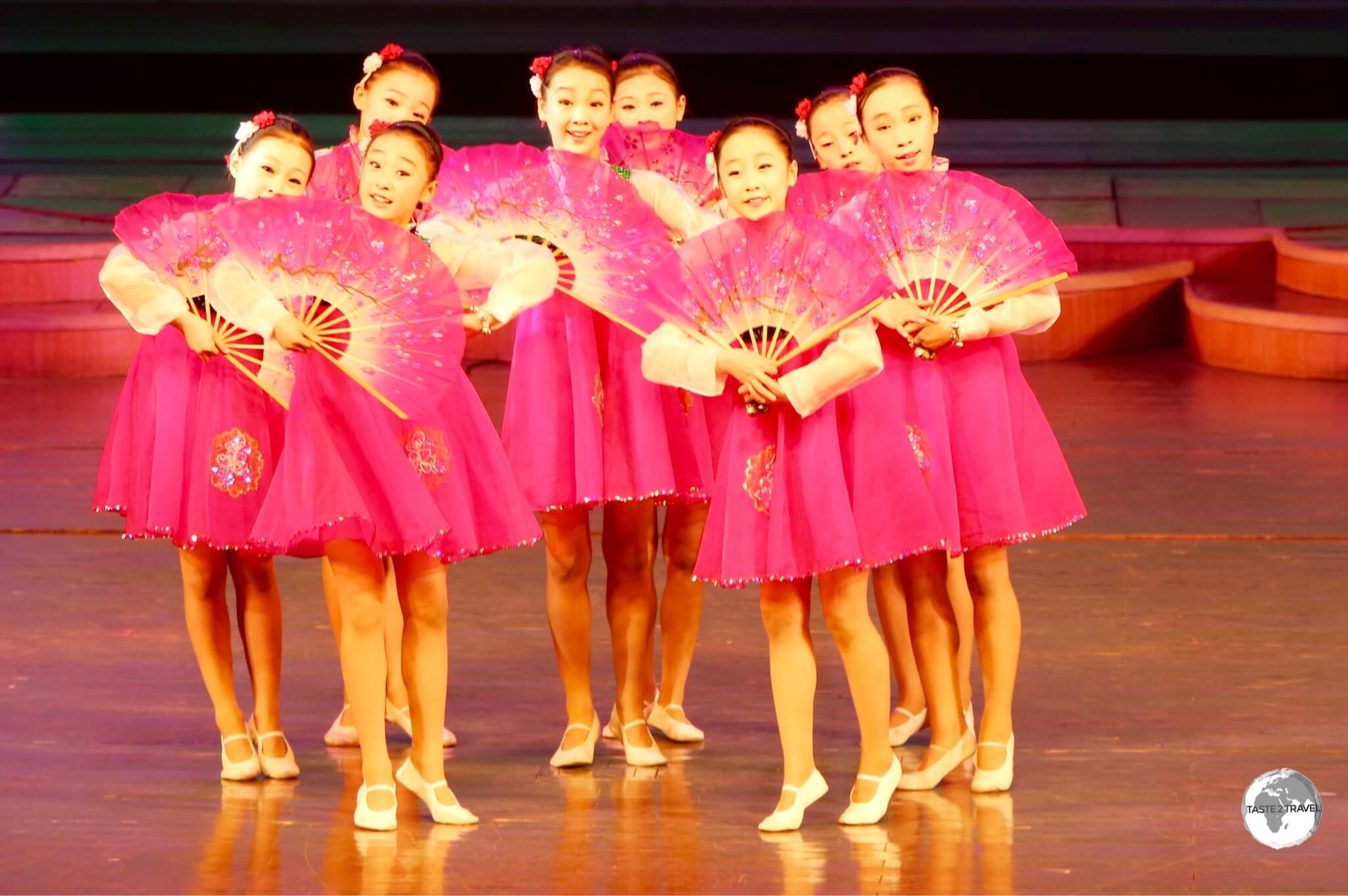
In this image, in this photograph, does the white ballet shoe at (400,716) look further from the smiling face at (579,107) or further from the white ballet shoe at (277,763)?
the smiling face at (579,107)

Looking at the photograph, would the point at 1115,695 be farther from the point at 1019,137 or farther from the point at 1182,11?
the point at 1182,11

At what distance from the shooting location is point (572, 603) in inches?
158

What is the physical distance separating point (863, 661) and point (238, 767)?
1175 mm

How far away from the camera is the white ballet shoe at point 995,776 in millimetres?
3709

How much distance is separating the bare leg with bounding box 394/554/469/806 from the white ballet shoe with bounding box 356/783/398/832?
0.30ft

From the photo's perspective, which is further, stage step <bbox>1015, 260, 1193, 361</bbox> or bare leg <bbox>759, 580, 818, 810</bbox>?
stage step <bbox>1015, 260, 1193, 361</bbox>

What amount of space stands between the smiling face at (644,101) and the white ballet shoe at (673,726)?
1.19 metres

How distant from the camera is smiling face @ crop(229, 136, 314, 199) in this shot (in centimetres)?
374

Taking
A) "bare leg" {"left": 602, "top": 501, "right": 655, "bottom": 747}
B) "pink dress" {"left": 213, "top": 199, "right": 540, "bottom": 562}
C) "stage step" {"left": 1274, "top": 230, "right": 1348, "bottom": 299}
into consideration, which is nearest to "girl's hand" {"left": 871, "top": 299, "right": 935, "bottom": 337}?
"bare leg" {"left": 602, "top": 501, "right": 655, "bottom": 747}

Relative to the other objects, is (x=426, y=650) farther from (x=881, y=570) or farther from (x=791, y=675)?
(x=881, y=570)

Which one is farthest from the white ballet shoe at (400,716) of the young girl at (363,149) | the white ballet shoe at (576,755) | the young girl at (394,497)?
the young girl at (394,497)

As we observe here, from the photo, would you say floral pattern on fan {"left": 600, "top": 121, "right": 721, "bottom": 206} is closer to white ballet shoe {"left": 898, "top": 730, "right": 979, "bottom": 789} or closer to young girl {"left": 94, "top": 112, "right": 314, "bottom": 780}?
young girl {"left": 94, "top": 112, "right": 314, "bottom": 780}

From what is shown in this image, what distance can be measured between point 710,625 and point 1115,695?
3.48ft

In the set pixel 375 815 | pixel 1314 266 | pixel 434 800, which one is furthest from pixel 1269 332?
pixel 375 815
